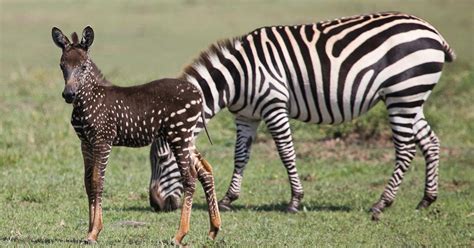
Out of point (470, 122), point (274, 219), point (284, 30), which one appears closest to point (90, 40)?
point (274, 219)

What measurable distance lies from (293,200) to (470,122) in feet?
21.6

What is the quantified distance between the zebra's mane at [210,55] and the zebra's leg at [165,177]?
Answer: 0.82 m

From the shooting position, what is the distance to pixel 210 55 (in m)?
10.4

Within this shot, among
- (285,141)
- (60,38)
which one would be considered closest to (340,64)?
(285,141)

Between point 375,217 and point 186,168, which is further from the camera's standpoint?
point 375,217

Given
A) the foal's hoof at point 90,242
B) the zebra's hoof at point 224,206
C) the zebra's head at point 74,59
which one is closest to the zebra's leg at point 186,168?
the foal's hoof at point 90,242

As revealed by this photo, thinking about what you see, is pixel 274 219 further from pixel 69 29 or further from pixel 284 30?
pixel 69 29

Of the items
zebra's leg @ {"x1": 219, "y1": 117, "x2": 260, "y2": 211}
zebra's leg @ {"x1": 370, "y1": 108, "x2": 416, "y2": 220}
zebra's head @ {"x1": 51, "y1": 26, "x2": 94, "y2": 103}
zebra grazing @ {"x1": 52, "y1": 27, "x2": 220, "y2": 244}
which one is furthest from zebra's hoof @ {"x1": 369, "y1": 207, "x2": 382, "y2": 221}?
zebra's head @ {"x1": 51, "y1": 26, "x2": 94, "y2": 103}

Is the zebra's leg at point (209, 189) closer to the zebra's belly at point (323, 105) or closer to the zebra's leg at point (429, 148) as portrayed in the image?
the zebra's belly at point (323, 105)

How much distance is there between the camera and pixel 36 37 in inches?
1080

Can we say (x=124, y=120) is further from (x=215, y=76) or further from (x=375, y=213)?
(x=375, y=213)

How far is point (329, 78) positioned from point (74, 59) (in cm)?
405

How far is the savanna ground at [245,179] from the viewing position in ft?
28.7

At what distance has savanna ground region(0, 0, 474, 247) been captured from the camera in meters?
8.76
